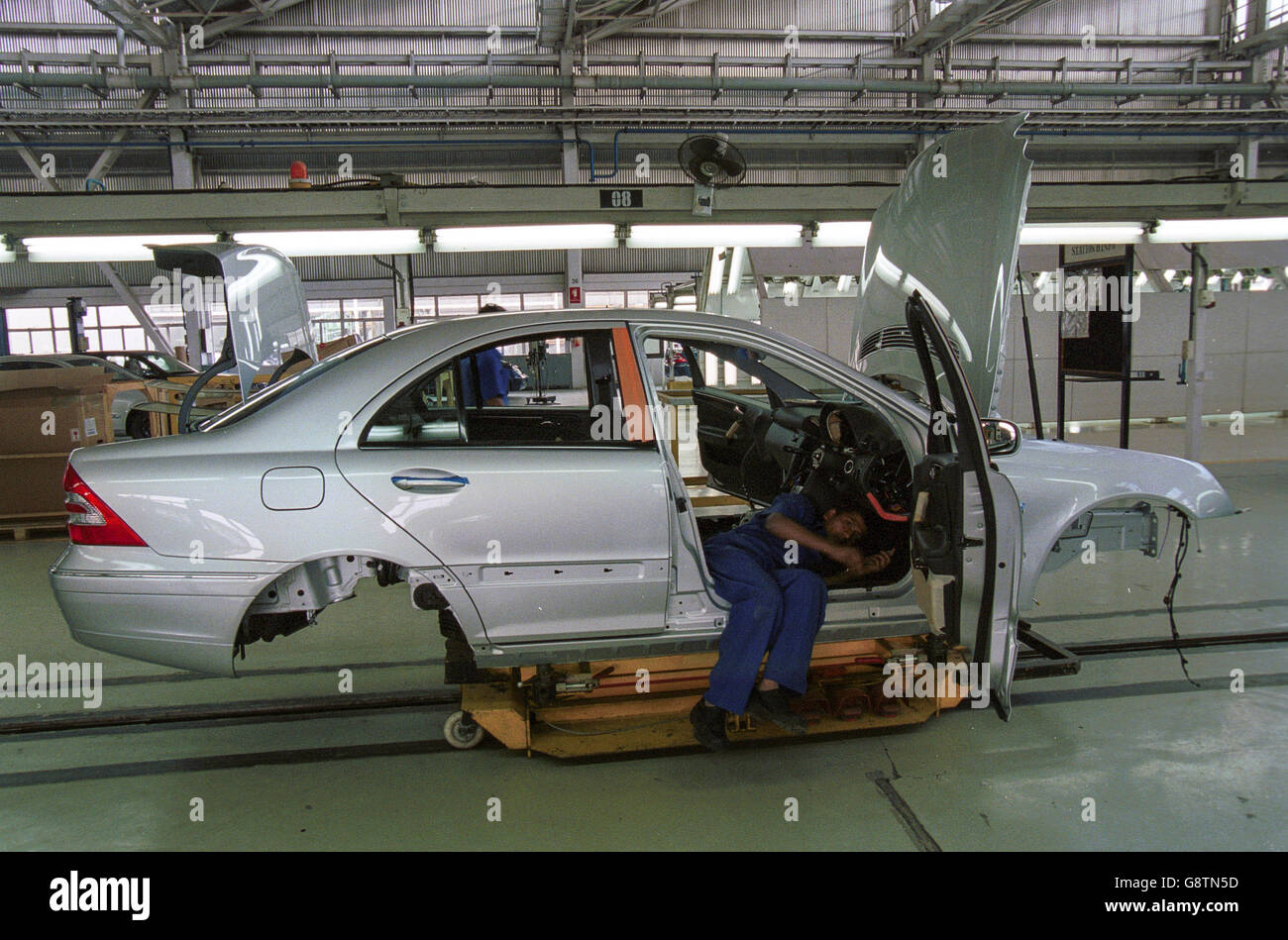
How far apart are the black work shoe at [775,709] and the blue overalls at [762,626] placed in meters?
0.07

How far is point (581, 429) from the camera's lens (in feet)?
10.6

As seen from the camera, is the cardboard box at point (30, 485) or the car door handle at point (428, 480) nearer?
the car door handle at point (428, 480)

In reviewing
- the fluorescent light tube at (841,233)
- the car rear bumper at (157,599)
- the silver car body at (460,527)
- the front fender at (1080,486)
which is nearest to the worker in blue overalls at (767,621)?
the silver car body at (460,527)

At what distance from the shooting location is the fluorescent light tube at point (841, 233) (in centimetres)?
631

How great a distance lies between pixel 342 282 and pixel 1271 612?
21.1 m

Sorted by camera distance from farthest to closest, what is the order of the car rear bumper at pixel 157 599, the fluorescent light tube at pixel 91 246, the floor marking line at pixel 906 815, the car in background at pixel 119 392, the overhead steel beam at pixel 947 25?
the overhead steel beam at pixel 947 25 → the car in background at pixel 119 392 → the fluorescent light tube at pixel 91 246 → the car rear bumper at pixel 157 599 → the floor marking line at pixel 906 815

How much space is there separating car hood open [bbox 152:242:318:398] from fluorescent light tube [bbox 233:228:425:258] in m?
2.13

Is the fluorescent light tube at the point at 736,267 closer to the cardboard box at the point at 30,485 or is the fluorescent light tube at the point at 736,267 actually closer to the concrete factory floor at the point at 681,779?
the concrete factory floor at the point at 681,779

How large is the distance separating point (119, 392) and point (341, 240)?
4.75 meters

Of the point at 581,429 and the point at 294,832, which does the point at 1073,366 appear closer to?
the point at 581,429

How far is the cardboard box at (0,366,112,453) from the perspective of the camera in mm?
6535

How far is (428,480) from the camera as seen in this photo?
8.16ft

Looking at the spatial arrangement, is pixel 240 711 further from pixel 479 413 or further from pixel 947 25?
pixel 947 25

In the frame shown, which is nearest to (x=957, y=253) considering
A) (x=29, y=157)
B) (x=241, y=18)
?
(x=241, y=18)
